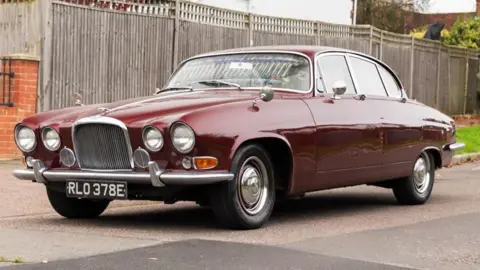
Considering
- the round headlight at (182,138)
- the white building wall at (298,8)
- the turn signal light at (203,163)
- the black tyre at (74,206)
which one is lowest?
the black tyre at (74,206)

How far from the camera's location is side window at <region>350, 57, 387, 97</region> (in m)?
9.46

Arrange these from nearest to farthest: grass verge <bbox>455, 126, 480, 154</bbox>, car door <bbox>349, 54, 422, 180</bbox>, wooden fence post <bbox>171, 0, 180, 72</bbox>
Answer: car door <bbox>349, 54, 422, 180</bbox>
wooden fence post <bbox>171, 0, 180, 72</bbox>
grass verge <bbox>455, 126, 480, 154</bbox>

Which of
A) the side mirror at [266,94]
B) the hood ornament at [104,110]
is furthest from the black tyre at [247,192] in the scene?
the hood ornament at [104,110]

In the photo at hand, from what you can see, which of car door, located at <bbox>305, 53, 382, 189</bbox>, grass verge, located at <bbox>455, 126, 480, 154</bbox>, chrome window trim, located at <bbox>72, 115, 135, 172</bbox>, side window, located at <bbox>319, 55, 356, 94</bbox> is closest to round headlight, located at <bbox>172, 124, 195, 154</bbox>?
chrome window trim, located at <bbox>72, 115, 135, 172</bbox>

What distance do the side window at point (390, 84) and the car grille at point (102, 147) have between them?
367cm

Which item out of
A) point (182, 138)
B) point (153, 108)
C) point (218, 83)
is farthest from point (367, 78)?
point (182, 138)

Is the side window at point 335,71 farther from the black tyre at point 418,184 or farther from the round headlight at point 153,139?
the round headlight at point 153,139

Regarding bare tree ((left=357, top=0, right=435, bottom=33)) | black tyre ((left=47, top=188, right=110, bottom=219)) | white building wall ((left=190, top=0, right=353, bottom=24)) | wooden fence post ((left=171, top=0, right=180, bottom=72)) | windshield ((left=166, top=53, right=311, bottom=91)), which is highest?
bare tree ((left=357, top=0, right=435, bottom=33))

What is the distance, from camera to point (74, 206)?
325 inches

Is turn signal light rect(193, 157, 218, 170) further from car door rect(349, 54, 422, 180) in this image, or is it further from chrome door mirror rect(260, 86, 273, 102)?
car door rect(349, 54, 422, 180)

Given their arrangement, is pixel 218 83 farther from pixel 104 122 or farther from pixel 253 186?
pixel 104 122

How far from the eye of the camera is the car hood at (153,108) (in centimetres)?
729

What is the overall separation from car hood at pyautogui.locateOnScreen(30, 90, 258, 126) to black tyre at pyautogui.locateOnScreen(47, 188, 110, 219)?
28.8 inches

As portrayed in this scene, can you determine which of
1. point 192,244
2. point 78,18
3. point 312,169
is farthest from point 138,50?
point 192,244
